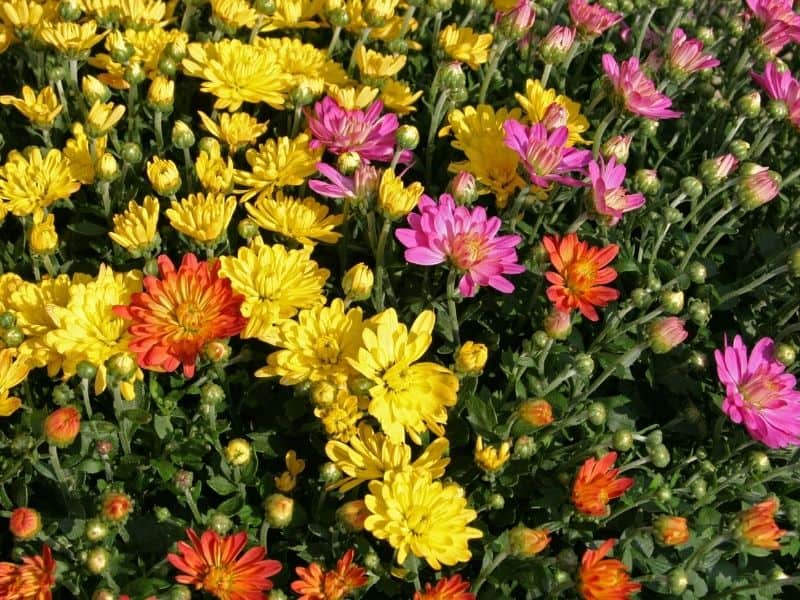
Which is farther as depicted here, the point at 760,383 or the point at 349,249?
the point at 349,249

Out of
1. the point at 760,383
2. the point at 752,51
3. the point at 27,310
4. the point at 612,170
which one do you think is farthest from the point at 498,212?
the point at 27,310

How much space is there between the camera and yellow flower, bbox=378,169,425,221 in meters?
2.56

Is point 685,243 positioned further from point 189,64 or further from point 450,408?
point 189,64

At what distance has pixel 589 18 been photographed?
10.9ft

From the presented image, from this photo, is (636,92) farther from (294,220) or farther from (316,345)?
(316,345)

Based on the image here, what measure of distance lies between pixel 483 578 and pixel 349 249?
121cm

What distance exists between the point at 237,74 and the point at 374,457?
5.08 ft

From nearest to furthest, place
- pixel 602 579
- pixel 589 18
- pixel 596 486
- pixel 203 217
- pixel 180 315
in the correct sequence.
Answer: pixel 602 579
pixel 596 486
pixel 180 315
pixel 203 217
pixel 589 18

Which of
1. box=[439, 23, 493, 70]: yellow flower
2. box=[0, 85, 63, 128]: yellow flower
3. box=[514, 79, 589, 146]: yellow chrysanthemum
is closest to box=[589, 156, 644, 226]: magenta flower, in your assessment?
box=[514, 79, 589, 146]: yellow chrysanthemum

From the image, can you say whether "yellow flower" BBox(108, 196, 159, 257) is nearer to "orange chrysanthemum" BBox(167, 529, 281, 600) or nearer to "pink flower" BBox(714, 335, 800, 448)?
"orange chrysanthemum" BBox(167, 529, 281, 600)

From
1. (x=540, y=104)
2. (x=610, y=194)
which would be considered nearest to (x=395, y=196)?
(x=610, y=194)

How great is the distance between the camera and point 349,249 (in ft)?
9.73

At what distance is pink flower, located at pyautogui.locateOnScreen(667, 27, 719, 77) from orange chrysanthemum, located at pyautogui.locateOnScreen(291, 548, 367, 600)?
2205 millimetres

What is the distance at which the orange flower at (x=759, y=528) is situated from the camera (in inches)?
89.7
